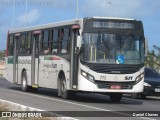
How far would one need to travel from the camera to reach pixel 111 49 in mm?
19547

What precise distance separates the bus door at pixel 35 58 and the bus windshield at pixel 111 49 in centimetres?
523

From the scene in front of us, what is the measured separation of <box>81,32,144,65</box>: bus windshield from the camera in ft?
63.9

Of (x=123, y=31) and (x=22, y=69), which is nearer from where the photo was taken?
(x=123, y=31)

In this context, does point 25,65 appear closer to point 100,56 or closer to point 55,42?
point 55,42

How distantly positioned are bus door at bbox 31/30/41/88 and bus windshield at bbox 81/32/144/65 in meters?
5.23

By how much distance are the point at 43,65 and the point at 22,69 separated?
3334mm

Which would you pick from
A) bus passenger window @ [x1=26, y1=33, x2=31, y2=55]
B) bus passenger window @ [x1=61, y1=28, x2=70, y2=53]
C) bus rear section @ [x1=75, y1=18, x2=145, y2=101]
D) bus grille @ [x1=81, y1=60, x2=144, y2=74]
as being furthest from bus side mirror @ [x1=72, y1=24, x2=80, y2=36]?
bus passenger window @ [x1=26, y1=33, x2=31, y2=55]

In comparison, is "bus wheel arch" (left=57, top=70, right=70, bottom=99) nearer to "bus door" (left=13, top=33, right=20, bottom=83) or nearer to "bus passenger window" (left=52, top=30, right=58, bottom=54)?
"bus passenger window" (left=52, top=30, right=58, bottom=54)

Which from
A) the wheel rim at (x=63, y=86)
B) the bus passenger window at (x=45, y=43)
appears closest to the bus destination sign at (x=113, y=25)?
the wheel rim at (x=63, y=86)

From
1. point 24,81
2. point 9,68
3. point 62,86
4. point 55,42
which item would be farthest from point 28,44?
point 62,86

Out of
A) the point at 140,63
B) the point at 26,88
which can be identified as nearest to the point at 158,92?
the point at 140,63

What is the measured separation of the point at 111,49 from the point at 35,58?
607 centimetres

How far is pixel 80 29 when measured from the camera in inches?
775

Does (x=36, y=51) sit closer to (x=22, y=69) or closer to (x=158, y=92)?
(x=22, y=69)
